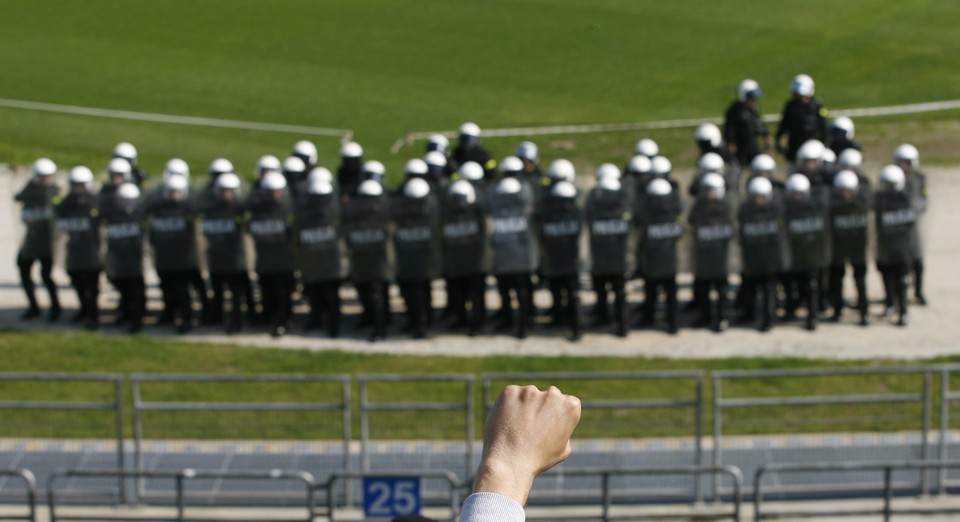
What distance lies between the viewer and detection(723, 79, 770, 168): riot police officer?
19.5m

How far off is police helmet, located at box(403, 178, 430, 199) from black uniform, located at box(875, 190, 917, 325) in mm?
4562

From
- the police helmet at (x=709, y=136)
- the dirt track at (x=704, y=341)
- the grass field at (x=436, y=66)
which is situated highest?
the grass field at (x=436, y=66)

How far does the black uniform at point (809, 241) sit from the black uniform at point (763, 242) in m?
0.10

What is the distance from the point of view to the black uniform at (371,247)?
16.5 meters

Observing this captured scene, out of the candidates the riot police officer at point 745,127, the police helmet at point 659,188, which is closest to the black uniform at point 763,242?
the police helmet at point 659,188

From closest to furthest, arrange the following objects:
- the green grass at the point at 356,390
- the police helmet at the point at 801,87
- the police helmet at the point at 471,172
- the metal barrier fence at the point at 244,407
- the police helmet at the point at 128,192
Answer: the metal barrier fence at the point at 244,407, the green grass at the point at 356,390, the police helmet at the point at 128,192, the police helmet at the point at 471,172, the police helmet at the point at 801,87

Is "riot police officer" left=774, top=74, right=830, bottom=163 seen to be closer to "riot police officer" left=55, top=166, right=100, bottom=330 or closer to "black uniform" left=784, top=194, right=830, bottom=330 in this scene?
"black uniform" left=784, top=194, right=830, bottom=330

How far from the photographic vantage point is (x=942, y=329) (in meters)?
17.0

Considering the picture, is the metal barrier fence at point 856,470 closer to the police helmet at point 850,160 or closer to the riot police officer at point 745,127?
the police helmet at point 850,160

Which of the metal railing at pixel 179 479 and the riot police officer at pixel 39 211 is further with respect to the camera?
the riot police officer at pixel 39 211

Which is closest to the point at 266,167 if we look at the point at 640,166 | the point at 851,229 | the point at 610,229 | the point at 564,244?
the point at 564,244

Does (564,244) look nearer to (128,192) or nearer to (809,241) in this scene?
(809,241)

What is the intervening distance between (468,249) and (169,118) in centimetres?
1128

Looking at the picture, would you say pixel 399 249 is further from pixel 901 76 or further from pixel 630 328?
pixel 901 76
